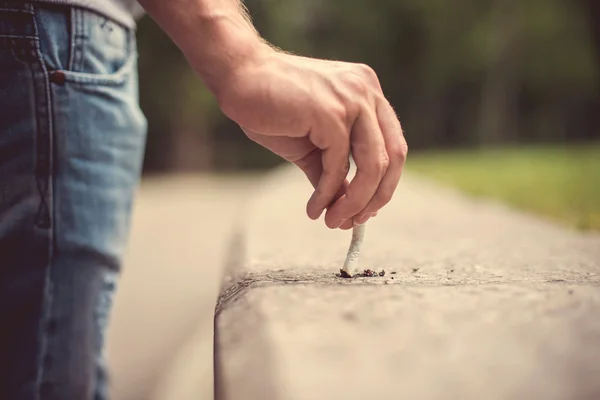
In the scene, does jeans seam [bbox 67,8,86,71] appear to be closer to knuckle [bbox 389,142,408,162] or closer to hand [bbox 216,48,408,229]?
hand [bbox 216,48,408,229]

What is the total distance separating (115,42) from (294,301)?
1.13 m

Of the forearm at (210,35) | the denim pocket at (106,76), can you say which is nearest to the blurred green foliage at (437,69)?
the denim pocket at (106,76)

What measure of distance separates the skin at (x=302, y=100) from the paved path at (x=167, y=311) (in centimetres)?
142

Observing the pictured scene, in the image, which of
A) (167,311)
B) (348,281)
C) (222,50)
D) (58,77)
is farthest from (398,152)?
(167,311)

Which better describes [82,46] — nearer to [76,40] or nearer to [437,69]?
[76,40]

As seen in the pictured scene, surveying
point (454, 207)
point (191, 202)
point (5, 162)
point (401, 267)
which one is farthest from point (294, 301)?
point (191, 202)

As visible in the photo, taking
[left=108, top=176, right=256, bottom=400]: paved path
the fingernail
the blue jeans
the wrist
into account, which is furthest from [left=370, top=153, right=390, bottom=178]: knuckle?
[left=108, top=176, right=256, bottom=400]: paved path

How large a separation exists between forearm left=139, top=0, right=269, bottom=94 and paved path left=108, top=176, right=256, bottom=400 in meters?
1.51

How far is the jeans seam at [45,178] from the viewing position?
5.09 feet

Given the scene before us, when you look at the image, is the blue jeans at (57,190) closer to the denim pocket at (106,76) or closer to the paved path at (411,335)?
the denim pocket at (106,76)

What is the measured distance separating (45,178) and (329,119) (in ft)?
2.77

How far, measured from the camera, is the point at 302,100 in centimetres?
108

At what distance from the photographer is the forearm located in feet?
3.68

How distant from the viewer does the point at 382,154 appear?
115cm
